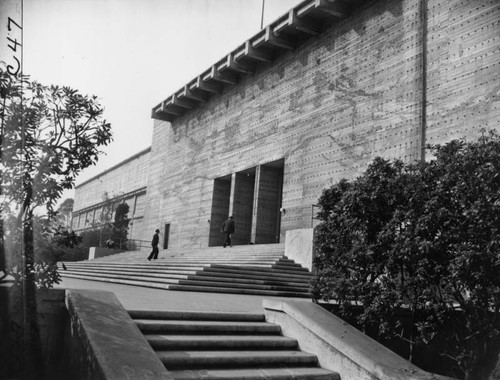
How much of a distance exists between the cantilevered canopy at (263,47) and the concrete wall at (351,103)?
1.53ft

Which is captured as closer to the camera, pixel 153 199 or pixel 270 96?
pixel 270 96

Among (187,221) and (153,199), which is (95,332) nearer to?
(187,221)

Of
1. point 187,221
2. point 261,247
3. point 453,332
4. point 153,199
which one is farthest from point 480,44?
point 153,199

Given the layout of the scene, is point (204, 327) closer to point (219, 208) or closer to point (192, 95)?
point (219, 208)

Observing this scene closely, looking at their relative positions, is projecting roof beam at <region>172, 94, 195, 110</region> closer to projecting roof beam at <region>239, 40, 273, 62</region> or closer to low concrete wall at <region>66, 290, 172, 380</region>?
projecting roof beam at <region>239, 40, 273, 62</region>

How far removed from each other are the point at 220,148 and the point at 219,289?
15.2 meters

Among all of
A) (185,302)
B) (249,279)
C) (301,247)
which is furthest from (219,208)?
(185,302)

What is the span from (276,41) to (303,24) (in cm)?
170

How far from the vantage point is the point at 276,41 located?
2058 cm

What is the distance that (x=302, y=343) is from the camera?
17.2 ft

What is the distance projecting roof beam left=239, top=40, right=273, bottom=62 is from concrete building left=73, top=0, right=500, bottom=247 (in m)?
0.05

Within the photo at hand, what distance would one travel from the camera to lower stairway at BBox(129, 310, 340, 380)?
4.41 meters

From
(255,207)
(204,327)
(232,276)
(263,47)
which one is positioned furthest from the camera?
(263,47)

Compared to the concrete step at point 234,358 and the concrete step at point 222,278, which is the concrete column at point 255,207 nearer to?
the concrete step at point 222,278
